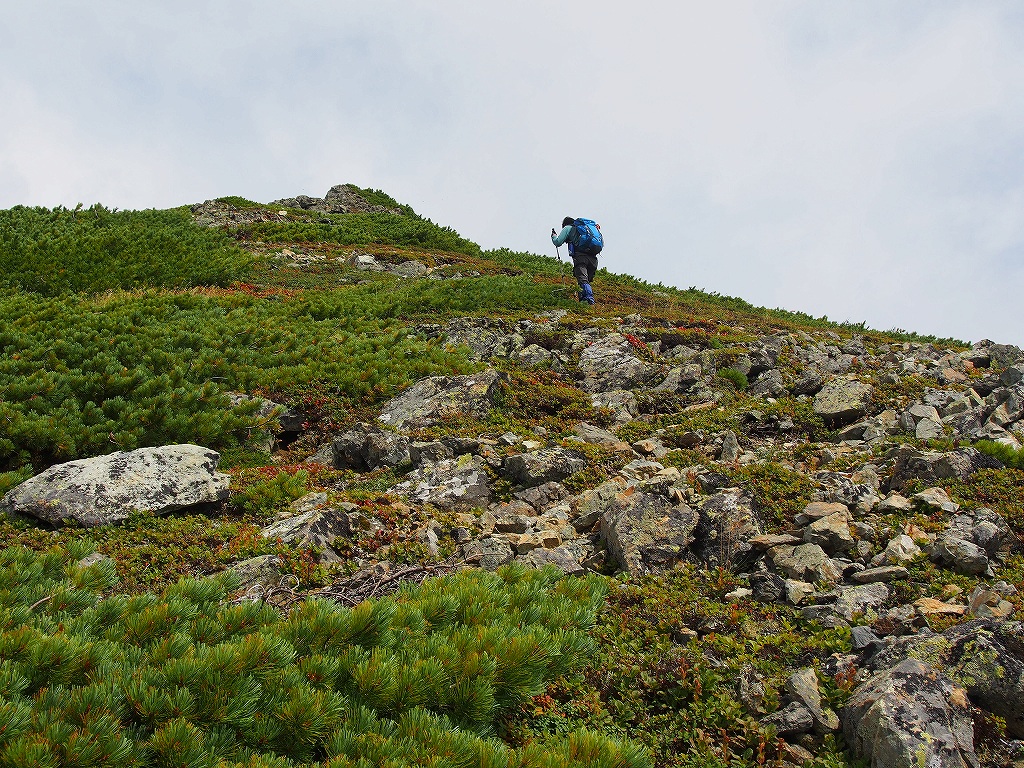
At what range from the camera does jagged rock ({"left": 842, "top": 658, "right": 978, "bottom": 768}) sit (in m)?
4.13

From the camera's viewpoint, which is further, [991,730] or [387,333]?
[387,333]

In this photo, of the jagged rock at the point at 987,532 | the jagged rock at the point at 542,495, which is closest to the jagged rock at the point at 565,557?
the jagged rock at the point at 542,495

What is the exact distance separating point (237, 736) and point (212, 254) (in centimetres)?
2467

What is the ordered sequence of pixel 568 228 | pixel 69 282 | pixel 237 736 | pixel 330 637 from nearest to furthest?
pixel 237 736 → pixel 330 637 → pixel 69 282 → pixel 568 228

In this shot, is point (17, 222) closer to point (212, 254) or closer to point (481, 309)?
point (212, 254)

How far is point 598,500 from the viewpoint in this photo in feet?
28.3

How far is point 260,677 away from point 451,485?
5.77m

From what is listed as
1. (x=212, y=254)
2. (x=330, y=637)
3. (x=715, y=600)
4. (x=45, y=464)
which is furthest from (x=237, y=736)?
(x=212, y=254)

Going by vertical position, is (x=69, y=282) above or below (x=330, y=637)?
above

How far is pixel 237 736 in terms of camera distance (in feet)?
11.7

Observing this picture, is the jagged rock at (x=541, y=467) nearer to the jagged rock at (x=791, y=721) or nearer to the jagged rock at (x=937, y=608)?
the jagged rock at (x=937, y=608)

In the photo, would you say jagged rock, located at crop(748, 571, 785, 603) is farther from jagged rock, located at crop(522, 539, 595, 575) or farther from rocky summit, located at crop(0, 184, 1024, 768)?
jagged rock, located at crop(522, 539, 595, 575)

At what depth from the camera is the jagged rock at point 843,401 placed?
1133 cm

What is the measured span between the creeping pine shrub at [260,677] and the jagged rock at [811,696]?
158cm
